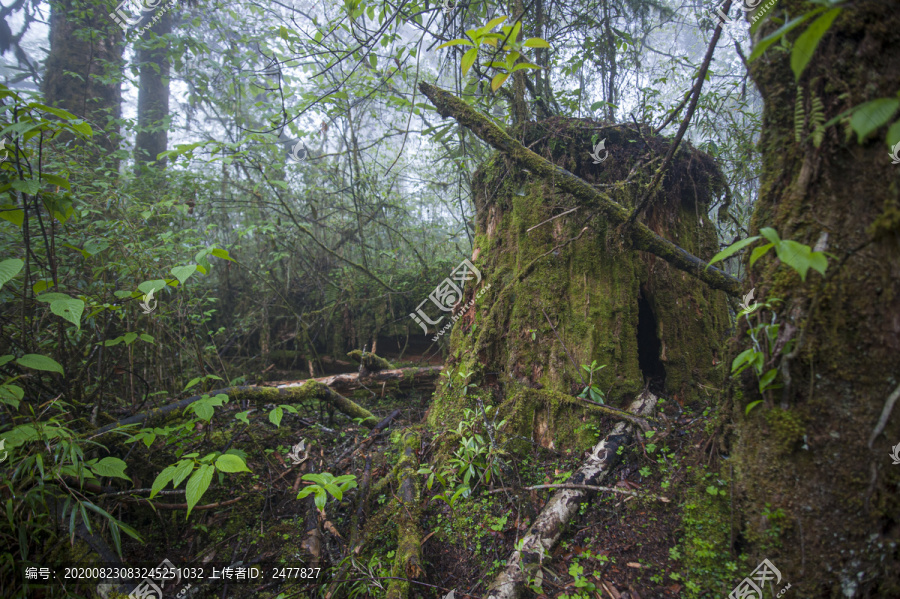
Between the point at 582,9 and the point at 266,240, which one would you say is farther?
the point at 266,240

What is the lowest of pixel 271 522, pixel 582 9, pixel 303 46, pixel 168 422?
pixel 271 522

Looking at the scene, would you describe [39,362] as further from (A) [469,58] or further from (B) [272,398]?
(A) [469,58]

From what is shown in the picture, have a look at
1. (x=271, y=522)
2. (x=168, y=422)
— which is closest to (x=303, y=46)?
(x=168, y=422)

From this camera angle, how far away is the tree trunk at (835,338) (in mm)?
1116

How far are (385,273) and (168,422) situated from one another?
393 centimetres

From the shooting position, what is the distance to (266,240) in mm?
6199

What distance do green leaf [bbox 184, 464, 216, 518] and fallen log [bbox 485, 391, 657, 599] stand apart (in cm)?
149

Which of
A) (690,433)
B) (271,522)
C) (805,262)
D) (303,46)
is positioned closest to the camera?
(805,262)

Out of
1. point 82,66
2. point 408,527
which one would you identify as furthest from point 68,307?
point 82,66

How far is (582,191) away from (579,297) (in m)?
0.85

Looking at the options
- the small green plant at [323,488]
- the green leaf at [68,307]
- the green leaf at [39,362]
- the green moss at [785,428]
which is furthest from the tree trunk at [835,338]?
the green leaf at [39,362]

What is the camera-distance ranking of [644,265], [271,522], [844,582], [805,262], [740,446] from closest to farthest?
[805,262] < [844,582] < [740,446] < [271,522] < [644,265]

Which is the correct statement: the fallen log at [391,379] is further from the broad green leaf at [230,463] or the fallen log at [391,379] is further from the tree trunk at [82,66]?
the tree trunk at [82,66]

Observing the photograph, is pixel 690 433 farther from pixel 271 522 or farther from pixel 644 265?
pixel 271 522
